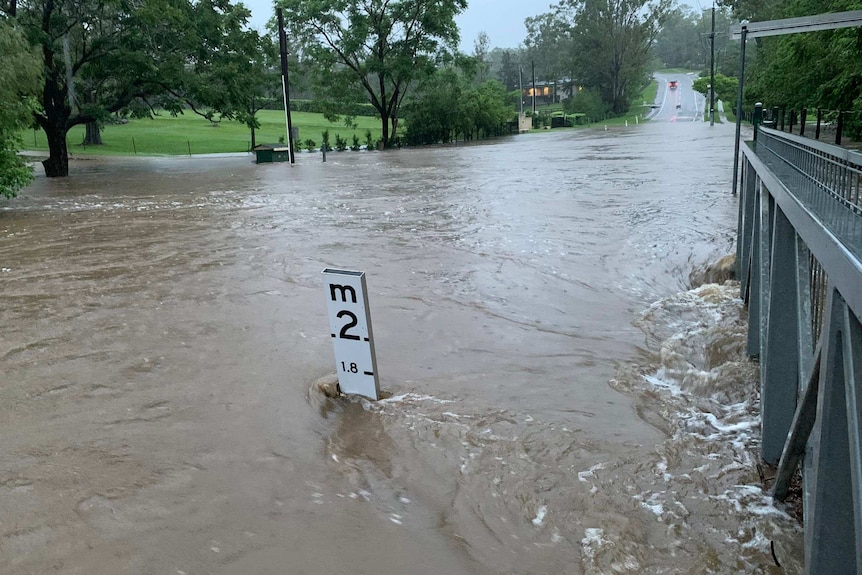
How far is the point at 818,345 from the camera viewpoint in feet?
9.99

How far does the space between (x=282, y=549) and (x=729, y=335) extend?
4.94 meters

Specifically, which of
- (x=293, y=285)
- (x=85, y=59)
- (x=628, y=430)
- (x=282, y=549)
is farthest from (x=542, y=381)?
(x=85, y=59)

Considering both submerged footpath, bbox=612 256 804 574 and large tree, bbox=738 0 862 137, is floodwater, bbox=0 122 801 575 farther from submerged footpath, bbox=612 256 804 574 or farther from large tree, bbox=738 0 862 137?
large tree, bbox=738 0 862 137

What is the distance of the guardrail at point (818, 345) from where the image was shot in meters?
2.50

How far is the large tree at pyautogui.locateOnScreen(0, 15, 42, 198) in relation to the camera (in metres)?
16.1

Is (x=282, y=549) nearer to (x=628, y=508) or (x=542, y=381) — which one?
(x=628, y=508)

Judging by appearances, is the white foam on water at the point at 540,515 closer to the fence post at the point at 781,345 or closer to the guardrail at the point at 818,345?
the guardrail at the point at 818,345

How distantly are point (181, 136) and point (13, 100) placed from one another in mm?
41812

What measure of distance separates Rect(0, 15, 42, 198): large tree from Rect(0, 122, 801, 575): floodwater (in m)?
4.58

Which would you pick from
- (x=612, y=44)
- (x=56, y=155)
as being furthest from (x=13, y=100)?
(x=612, y=44)

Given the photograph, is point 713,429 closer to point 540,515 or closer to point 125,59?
point 540,515

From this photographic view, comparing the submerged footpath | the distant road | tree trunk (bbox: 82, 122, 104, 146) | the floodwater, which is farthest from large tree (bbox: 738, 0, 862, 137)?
the distant road

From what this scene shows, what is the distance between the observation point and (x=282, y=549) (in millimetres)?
3744

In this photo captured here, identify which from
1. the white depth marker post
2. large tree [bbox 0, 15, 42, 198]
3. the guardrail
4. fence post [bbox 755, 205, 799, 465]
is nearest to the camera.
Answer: the guardrail
